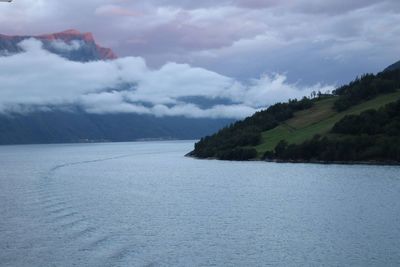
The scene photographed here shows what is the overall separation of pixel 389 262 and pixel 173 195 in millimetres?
57564

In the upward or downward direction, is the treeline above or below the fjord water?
above

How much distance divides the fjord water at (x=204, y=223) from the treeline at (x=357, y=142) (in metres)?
38.7

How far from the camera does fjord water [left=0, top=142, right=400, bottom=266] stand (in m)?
55.4

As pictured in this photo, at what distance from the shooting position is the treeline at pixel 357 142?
16500cm

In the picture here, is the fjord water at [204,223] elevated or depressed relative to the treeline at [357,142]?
depressed

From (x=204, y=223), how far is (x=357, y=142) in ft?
360

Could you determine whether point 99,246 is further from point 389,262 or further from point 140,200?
point 140,200

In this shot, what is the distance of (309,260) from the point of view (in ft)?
176

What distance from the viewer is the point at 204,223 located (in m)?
73.3

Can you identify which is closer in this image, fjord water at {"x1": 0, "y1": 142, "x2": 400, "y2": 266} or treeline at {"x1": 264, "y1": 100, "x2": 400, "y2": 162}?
fjord water at {"x1": 0, "y1": 142, "x2": 400, "y2": 266}

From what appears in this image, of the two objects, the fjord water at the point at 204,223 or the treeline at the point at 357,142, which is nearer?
the fjord water at the point at 204,223

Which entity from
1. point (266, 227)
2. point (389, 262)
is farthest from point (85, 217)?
point (389, 262)

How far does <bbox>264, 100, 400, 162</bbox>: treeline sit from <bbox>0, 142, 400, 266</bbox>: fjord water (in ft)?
127

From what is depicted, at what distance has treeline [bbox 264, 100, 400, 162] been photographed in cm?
16500
